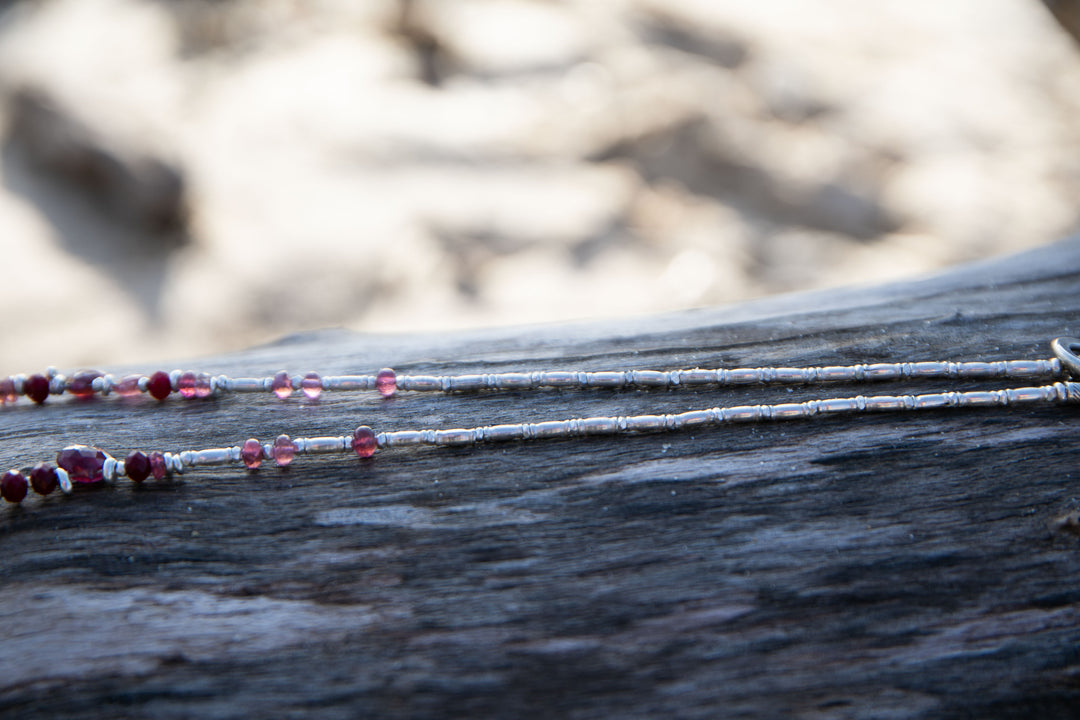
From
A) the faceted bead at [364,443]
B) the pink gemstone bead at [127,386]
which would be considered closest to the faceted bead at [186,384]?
the pink gemstone bead at [127,386]

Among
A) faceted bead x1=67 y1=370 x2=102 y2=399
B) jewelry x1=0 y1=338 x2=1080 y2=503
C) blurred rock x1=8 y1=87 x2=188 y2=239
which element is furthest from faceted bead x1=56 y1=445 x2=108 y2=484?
blurred rock x1=8 y1=87 x2=188 y2=239

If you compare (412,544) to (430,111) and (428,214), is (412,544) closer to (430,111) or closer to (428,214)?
(428,214)

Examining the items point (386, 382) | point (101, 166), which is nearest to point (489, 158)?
point (101, 166)

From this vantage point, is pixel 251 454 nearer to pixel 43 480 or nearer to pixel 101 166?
pixel 43 480

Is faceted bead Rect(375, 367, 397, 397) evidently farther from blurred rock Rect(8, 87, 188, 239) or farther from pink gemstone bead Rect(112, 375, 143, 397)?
blurred rock Rect(8, 87, 188, 239)

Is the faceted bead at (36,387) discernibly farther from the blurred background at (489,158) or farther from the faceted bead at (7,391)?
the blurred background at (489,158)

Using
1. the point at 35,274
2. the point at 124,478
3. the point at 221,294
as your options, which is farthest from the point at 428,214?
the point at 124,478

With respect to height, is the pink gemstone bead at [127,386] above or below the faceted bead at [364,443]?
above
